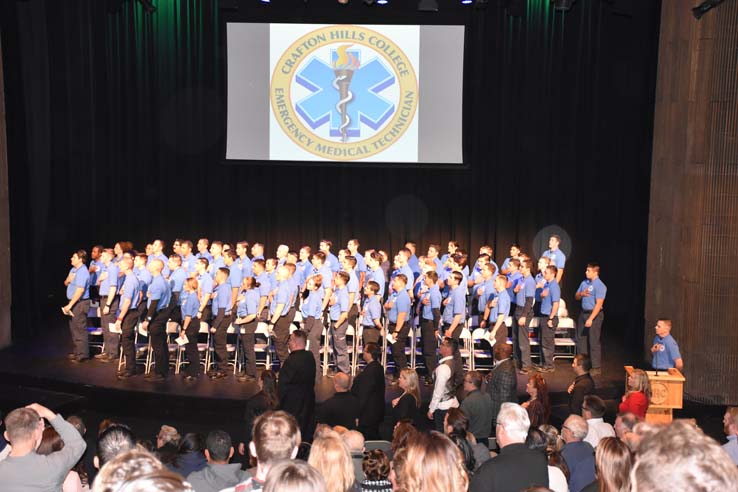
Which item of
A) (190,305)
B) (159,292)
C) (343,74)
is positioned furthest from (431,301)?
(343,74)

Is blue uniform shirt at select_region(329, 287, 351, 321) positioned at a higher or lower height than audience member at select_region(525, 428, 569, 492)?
lower

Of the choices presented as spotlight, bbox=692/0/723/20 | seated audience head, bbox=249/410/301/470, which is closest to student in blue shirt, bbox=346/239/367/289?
spotlight, bbox=692/0/723/20

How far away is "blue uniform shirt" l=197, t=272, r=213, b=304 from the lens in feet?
34.4

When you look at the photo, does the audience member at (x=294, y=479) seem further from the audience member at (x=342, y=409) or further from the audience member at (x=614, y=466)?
the audience member at (x=342, y=409)

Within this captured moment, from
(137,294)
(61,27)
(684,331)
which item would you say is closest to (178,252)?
(137,294)

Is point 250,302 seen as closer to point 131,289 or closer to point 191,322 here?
point 191,322

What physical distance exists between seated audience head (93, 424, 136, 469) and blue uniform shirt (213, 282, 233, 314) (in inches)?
224

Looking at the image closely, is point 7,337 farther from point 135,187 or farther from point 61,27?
point 61,27

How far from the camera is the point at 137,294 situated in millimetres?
10500

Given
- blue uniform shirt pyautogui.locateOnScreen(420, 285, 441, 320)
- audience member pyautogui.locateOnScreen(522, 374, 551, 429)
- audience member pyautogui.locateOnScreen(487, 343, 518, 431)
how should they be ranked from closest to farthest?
audience member pyautogui.locateOnScreen(522, 374, 551, 429)
audience member pyautogui.locateOnScreen(487, 343, 518, 431)
blue uniform shirt pyautogui.locateOnScreen(420, 285, 441, 320)

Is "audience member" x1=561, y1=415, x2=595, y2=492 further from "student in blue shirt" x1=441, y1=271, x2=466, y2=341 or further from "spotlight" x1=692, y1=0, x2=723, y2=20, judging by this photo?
"spotlight" x1=692, y1=0, x2=723, y2=20

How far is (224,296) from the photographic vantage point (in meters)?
10.4

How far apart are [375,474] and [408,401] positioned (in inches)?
103

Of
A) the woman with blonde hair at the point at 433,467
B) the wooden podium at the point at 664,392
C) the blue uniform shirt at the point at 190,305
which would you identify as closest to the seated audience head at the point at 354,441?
the woman with blonde hair at the point at 433,467
